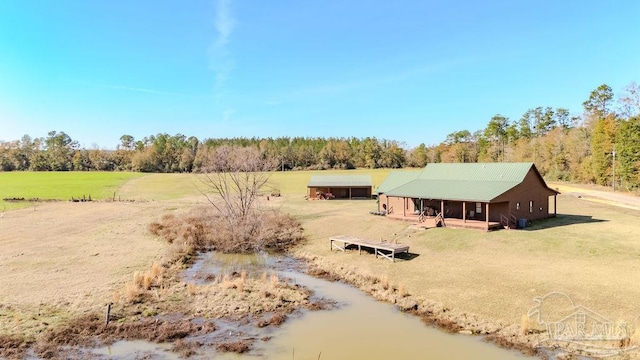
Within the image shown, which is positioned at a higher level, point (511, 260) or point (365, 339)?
point (511, 260)

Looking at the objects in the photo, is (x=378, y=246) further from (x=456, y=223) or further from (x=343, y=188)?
(x=343, y=188)

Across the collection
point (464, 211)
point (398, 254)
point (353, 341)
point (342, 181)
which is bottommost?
point (353, 341)

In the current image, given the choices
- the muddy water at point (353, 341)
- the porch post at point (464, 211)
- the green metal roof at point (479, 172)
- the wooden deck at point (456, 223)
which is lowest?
the muddy water at point (353, 341)

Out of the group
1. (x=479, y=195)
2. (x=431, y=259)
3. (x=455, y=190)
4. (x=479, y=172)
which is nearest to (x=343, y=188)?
(x=479, y=172)

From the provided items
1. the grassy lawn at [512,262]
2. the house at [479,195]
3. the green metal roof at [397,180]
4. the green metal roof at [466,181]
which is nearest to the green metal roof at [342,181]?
the green metal roof at [397,180]

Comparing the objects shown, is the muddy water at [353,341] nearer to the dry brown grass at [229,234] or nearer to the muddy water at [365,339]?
the muddy water at [365,339]

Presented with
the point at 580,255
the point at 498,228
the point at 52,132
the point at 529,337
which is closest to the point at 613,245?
the point at 580,255
